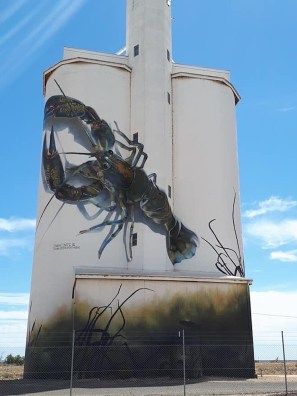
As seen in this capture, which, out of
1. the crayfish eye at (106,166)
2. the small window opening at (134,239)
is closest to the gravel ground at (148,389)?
the small window opening at (134,239)

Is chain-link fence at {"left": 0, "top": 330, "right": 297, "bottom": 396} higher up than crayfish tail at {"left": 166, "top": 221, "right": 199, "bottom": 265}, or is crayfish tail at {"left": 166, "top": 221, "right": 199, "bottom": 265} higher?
crayfish tail at {"left": 166, "top": 221, "right": 199, "bottom": 265}

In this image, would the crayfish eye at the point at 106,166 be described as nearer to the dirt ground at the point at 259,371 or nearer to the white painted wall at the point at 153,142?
the white painted wall at the point at 153,142

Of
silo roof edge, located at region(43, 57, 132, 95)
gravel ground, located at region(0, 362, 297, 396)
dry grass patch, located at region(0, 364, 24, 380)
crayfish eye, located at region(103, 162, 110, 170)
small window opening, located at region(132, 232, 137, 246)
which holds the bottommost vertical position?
dry grass patch, located at region(0, 364, 24, 380)

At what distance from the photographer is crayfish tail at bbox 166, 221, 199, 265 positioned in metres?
31.8

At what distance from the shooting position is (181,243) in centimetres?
3192

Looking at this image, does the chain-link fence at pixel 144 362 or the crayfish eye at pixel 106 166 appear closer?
the chain-link fence at pixel 144 362

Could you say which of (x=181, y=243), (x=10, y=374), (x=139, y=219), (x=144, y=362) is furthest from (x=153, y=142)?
(x=10, y=374)

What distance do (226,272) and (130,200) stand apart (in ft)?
25.5

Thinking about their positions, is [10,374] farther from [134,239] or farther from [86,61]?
[86,61]

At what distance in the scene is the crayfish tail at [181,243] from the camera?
31.8 m

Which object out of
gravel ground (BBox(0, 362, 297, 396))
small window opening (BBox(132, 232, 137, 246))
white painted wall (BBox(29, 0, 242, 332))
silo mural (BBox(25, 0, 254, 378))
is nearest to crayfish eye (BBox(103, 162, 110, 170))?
silo mural (BBox(25, 0, 254, 378))

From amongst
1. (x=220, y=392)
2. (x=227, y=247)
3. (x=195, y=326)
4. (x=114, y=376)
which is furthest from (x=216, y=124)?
(x=220, y=392)

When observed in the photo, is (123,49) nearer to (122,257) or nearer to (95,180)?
(95,180)

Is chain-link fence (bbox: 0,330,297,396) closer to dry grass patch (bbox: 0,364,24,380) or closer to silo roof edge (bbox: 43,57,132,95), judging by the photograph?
dry grass patch (bbox: 0,364,24,380)
